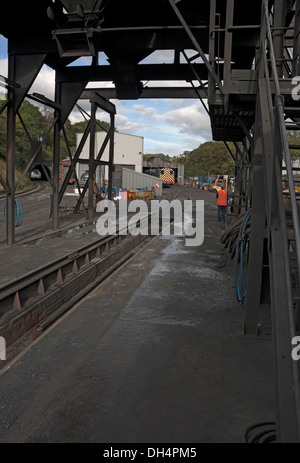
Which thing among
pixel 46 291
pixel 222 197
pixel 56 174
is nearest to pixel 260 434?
pixel 46 291

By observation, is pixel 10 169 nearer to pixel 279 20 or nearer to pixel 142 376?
pixel 279 20

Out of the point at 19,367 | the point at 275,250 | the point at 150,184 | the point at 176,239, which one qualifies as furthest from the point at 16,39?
the point at 150,184

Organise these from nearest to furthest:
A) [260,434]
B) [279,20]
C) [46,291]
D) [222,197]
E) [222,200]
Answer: [260,434]
[279,20]
[46,291]
[222,197]
[222,200]

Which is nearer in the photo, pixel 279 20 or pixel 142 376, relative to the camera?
pixel 142 376

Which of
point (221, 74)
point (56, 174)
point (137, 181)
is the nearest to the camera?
point (221, 74)

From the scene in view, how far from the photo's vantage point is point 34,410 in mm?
3389

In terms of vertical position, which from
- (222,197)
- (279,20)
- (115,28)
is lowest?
(222,197)

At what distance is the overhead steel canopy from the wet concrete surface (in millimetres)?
6976

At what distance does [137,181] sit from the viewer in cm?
3731

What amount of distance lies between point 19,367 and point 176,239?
30.4 feet

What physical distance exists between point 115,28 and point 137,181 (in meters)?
27.8

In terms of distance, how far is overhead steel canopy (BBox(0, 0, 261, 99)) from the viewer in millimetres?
9539

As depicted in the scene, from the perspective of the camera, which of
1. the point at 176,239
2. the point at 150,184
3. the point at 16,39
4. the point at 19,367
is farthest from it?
the point at 150,184
